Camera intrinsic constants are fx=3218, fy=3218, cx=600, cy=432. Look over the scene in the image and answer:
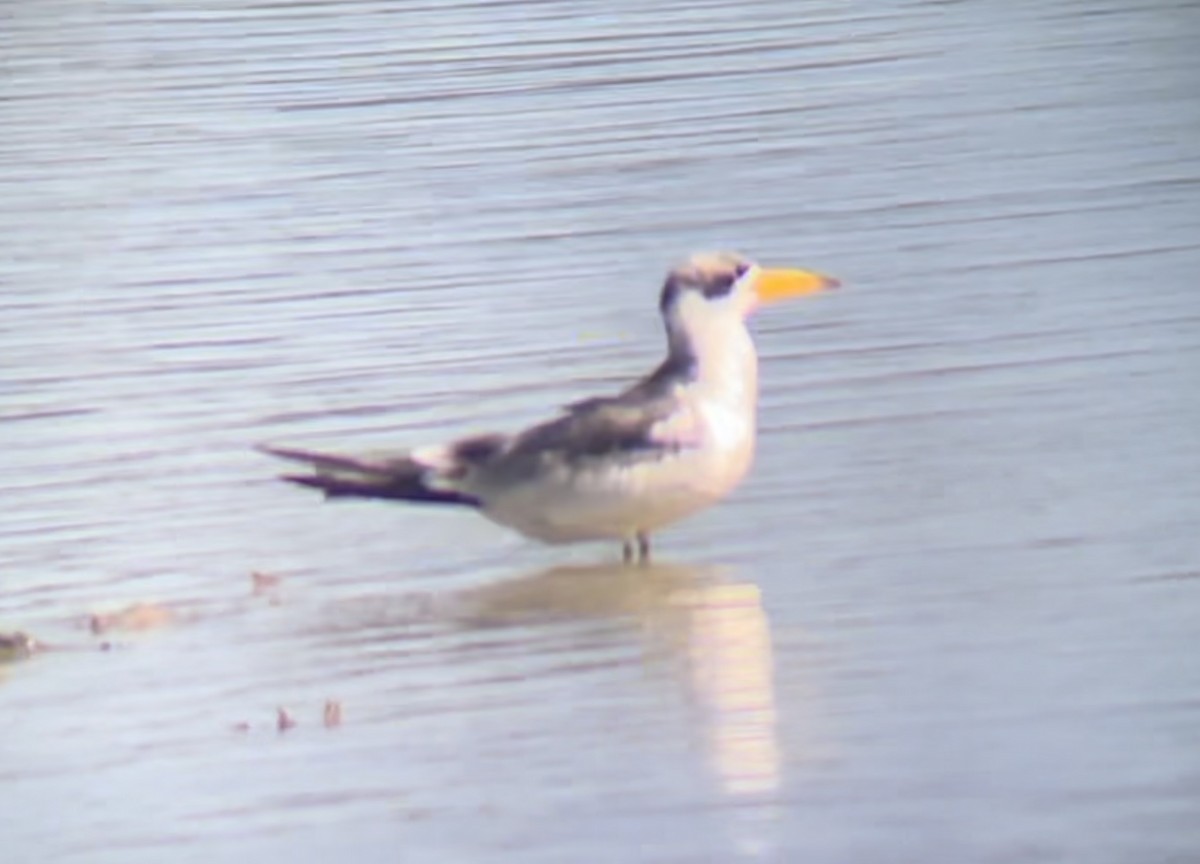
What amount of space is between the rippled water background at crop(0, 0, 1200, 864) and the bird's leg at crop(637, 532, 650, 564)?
88 millimetres

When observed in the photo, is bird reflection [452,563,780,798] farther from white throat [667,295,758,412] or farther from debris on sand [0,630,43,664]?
debris on sand [0,630,43,664]

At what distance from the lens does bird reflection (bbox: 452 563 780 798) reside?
561 centimetres

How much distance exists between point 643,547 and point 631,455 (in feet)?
0.79

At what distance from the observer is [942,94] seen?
11.2m

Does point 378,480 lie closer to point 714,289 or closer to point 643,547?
point 643,547

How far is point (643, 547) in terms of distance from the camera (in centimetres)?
713

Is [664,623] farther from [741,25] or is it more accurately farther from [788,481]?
[741,25]

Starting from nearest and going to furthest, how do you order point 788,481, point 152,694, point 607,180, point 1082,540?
point 152,694 < point 1082,540 < point 788,481 < point 607,180

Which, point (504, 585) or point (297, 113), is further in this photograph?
point (297, 113)

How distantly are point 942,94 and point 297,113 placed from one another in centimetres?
234

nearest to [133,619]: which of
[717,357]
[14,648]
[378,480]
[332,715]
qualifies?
[14,648]

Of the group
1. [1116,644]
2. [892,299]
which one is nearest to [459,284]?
[892,299]

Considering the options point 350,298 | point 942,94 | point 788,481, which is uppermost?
point 942,94

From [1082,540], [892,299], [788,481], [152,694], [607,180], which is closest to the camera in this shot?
[152,694]
